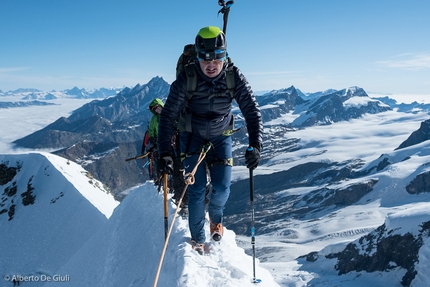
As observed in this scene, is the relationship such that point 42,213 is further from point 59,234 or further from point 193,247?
point 193,247

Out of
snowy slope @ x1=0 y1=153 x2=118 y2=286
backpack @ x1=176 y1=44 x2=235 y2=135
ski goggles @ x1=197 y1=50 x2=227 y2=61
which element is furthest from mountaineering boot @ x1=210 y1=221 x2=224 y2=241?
snowy slope @ x1=0 y1=153 x2=118 y2=286

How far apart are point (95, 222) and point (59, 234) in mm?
4490

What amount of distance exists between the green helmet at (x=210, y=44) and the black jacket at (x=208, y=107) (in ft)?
1.36

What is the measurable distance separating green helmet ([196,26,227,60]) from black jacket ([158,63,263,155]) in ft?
1.36

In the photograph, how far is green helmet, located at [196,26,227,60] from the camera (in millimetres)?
6957

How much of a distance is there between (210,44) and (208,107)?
1.39 m

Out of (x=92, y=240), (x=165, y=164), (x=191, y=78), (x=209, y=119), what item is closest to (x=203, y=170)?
(x=165, y=164)

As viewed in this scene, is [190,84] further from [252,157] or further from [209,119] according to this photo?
[252,157]

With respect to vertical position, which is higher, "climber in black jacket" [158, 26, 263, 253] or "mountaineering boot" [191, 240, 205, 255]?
"climber in black jacket" [158, 26, 263, 253]

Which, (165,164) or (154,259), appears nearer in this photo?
(165,164)

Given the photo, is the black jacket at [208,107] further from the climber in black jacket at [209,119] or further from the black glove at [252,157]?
the black glove at [252,157]

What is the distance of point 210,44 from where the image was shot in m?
6.95

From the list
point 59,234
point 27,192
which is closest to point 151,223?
point 59,234

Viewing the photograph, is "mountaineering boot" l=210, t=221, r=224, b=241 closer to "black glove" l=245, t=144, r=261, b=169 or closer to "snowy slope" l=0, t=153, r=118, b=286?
"black glove" l=245, t=144, r=261, b=169
